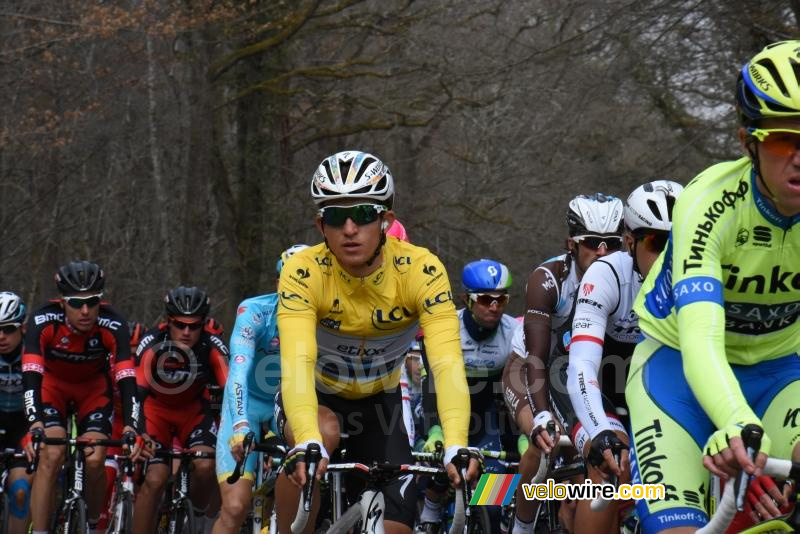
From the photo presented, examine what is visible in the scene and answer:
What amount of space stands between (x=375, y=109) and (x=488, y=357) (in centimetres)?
860

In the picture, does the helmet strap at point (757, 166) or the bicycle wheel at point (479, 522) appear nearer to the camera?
the helmet strap at point (757, 166)

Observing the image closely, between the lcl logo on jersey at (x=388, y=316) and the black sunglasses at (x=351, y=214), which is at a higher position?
the black sunglasses at (x=351, y=214)

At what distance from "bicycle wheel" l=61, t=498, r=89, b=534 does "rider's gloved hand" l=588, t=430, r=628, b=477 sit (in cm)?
573

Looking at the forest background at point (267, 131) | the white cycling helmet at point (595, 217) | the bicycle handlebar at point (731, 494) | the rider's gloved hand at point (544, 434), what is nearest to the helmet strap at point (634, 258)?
the rider's gloved hand at point (544, 434)

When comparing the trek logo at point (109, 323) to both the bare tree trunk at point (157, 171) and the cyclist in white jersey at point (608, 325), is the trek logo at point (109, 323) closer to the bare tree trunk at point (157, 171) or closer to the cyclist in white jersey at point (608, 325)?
the cyclist in white jersey at point (608, 325)

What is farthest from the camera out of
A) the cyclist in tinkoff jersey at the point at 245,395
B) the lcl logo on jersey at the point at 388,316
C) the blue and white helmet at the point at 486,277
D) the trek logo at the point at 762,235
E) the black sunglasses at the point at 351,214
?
the blue and white helmet at the point at 486,277

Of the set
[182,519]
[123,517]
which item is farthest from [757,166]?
[123,517]

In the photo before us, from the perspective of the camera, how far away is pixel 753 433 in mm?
3189

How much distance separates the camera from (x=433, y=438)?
26.7 feet

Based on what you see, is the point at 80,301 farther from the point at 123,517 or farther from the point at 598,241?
the point at 598,241

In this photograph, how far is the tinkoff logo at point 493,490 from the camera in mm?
5207

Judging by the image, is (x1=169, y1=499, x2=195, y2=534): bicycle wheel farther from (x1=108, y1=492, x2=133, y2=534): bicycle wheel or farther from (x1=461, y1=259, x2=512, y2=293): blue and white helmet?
(x1=461, y1=259, x2=512, y2=293): blue and white helmet

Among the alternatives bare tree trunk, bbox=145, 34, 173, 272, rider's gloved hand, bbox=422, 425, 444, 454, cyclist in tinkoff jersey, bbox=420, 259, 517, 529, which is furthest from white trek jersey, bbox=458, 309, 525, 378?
bare tree trunk, bbox=145, 34, 173, 272

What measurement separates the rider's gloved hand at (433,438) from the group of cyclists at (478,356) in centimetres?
2
